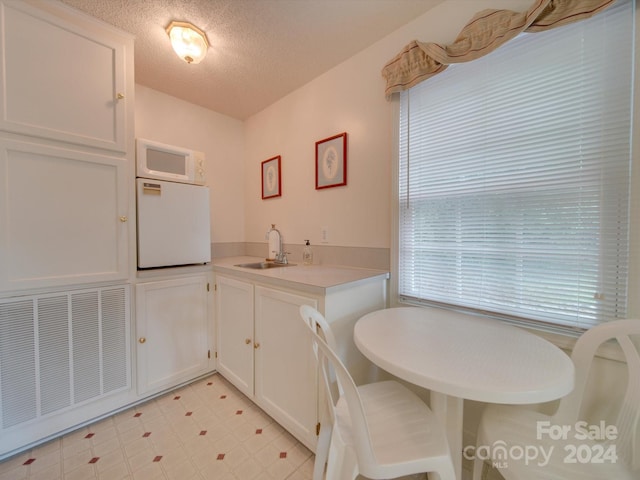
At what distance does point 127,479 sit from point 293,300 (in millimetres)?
1123

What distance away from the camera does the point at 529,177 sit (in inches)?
43.6

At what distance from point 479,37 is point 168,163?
2034 mm

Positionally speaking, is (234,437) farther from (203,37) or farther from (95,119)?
(203,37)

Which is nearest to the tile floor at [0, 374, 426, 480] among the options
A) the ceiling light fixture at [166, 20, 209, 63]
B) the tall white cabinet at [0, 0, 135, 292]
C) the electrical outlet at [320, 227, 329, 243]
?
the tall white cabinet at [0, 0, 135, 292]

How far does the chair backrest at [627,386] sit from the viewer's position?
31.4 inches

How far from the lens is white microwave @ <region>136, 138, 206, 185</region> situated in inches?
64.7

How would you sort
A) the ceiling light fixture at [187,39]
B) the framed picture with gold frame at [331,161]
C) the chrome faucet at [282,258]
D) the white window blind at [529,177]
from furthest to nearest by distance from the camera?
the chrome faucet at [282,258] < the framed picture with gold frame at [331,161] < the ceiling light fixture at [187,39] < the white window blind at [529,177]

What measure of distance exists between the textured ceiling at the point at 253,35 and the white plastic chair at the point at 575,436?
1821 mm

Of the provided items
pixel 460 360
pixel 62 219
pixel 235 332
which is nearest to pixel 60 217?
pixel 62 219

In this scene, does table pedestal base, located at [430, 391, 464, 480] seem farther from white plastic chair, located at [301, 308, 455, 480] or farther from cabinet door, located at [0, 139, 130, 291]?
cabinet door, located at [0, 139, 130, 291]

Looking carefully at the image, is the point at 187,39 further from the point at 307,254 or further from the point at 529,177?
the point at 529,177

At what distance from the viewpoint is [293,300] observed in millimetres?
1315

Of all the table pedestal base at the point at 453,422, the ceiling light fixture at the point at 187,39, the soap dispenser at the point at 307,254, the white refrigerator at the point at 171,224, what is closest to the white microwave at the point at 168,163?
the white refrigerator at the point at 171,224

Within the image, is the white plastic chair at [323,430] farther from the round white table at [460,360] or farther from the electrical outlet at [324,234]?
the electrical outlet at [324,234]
